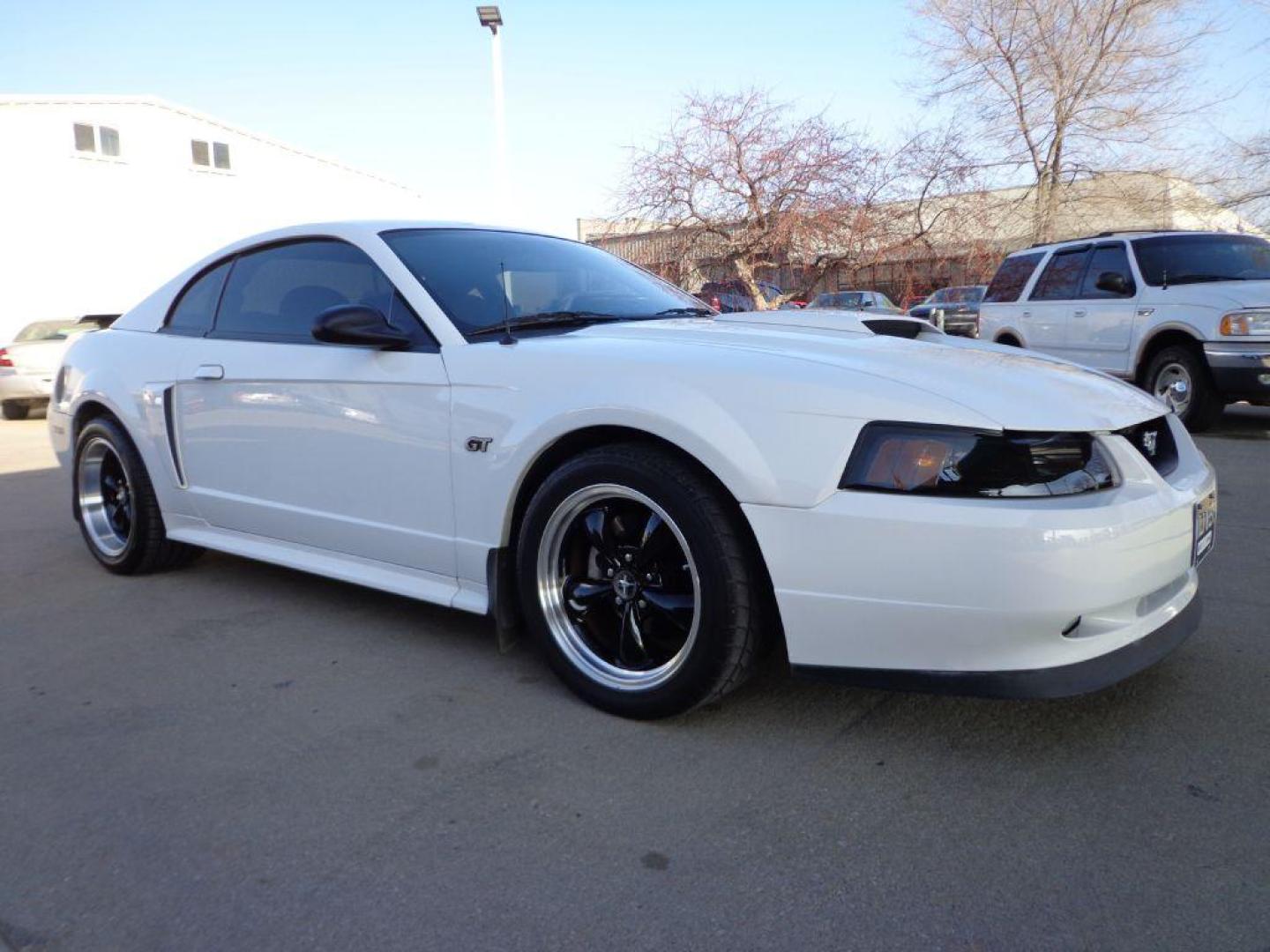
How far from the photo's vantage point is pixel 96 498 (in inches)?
198

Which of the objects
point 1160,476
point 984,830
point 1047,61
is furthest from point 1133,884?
point 1047,61

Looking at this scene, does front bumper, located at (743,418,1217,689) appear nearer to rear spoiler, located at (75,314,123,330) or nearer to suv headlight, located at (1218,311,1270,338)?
suv headlight, located at (1218,311,1270,338)

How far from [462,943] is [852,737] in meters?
1.26

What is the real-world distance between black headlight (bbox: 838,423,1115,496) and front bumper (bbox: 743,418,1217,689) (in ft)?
0.13

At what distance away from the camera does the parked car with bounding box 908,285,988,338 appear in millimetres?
18984

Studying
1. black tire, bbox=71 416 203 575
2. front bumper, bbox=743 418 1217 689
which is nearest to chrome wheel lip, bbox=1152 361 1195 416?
front bumper, bbox=743 418 1217 689

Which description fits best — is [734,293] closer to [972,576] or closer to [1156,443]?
[1156,443]

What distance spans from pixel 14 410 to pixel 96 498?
11.8m

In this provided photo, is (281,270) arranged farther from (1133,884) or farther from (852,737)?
(1133,884)

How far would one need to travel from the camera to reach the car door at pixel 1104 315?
9.27 m

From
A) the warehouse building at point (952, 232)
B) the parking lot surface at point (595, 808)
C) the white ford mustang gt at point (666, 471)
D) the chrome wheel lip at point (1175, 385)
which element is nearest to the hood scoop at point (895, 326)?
the white ford mustang gt at point (666, 471)

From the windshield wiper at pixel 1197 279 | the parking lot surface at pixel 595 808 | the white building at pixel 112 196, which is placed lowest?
the parking lot surface at pixel 595 808

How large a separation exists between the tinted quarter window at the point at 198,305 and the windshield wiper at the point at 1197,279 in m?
7.98

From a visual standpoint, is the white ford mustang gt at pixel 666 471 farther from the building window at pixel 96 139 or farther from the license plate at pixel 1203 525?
the building window at pixel 96 139
